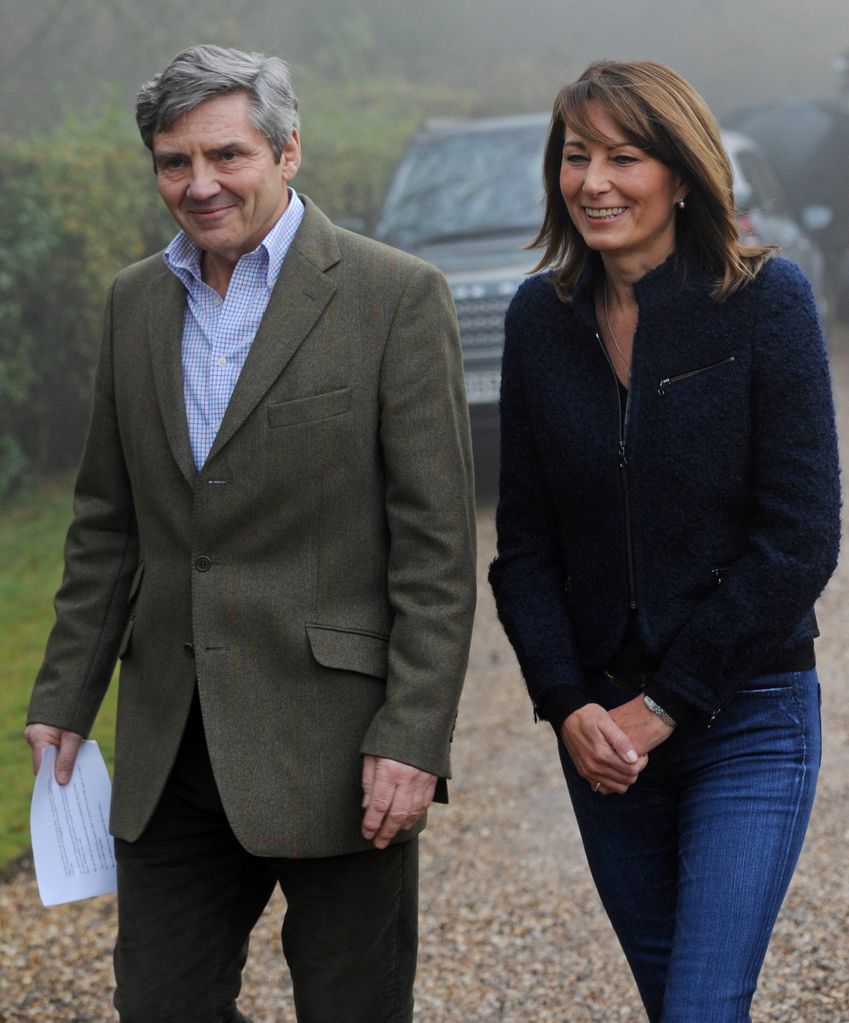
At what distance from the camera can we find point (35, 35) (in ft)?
59.5

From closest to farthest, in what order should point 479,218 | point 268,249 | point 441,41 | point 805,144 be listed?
point 268,249
point 479,218
point 805,144
point 441,41

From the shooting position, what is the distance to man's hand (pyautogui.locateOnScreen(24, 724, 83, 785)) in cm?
289

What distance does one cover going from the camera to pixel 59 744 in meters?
2.91

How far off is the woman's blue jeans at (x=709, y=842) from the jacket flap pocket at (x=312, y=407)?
0.63m

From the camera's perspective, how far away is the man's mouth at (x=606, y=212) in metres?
2.47

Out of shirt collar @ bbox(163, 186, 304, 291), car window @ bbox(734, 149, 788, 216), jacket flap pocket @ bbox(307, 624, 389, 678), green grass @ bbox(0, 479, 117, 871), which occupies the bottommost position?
green grass @ bbox(0, 479, 117, 871)

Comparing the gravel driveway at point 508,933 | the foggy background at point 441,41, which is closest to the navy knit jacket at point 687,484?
the gravel driveway at point 508,933

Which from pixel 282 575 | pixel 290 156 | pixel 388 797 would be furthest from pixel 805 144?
pixel 388 797

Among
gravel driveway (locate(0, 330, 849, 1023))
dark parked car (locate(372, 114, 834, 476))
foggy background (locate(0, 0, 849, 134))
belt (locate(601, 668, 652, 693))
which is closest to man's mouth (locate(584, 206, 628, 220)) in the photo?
belt (locate(601, 668, 652, 693))

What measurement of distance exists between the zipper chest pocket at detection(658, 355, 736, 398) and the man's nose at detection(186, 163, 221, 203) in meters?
0.79

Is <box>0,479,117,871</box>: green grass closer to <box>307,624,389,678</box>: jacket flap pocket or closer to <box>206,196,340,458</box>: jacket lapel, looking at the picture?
<box>307,624,389,678</box>: jacket flap pocket

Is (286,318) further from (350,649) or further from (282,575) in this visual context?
(350,649)

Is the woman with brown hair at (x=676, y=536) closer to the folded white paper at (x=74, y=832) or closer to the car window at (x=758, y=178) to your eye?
the folded white paper at (x=74, y=832)

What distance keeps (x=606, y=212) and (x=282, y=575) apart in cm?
80
